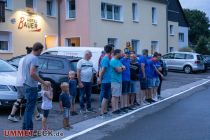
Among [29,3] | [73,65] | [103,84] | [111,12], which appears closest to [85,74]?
[103,84]

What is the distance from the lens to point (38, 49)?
30.7ft

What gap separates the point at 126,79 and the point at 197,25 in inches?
3101

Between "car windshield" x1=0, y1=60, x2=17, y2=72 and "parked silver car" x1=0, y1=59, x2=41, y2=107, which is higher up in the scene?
"car windshield" x1=0, y1=60, x2=17, y2=72

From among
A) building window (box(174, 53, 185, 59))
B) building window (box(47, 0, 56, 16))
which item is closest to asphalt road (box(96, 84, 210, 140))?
building window (box(47, 0, 56, 16))

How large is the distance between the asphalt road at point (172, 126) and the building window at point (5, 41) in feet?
44.8

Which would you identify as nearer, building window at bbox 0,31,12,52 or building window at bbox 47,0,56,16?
building window at bbox 0,31,12,52

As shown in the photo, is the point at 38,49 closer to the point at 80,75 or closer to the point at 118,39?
the point at 80,75

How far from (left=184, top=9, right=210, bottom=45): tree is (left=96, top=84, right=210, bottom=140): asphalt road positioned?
76.8m

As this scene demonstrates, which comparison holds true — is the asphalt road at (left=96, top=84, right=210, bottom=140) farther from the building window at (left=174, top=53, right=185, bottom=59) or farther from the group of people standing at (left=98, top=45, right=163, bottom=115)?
the building window at (left=174, top=53, right=185, bottom=59)

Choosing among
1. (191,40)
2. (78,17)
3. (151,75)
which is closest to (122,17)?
(78,17)

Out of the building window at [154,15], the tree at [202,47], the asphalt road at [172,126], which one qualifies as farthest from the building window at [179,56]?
the asphalt road at [172,126]

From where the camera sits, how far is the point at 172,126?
1076 centimetres

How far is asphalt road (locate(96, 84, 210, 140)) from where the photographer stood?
31.0 ft

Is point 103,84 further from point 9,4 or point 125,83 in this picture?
point 9,4
